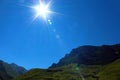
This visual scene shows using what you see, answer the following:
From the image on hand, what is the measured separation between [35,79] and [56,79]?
21407 mm

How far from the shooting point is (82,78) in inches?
7328

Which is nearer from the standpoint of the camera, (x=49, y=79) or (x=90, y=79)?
(x=90, y=79)

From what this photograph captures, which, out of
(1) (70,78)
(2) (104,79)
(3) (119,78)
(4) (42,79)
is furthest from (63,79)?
(3) (119,78)

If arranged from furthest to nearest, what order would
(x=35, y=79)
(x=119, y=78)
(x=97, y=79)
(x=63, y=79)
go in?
(x=35, y=79), (x=63, y=79), (x=97, y=79), (x=119, y=78)

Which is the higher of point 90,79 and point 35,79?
point 35,79

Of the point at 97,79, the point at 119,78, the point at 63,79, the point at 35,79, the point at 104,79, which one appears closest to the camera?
the point at 119,78

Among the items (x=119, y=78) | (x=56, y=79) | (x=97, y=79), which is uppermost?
(x=56, y=79)

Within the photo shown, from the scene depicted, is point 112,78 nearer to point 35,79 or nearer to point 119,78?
point 119,78

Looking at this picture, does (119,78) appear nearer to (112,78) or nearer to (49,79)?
(112,78)

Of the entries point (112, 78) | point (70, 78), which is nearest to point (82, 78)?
point (70, 78)

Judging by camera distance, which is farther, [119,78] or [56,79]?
[56,79]

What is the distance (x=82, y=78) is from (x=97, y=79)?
1691 centimetres

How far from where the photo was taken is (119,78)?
146250 millimetres

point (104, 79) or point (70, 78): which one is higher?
point (70, 78)
